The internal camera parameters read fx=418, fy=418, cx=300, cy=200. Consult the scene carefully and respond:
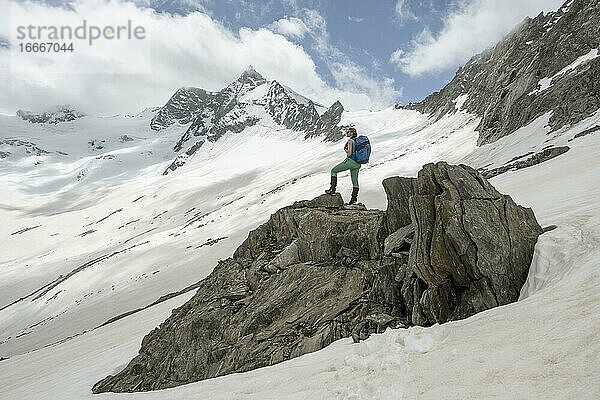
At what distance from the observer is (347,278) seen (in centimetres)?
969

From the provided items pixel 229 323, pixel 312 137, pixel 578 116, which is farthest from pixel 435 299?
pixel 312 137

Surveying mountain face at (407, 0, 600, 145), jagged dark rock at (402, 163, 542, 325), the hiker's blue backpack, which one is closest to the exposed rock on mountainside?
jagged dark rock at (402, 163, 542, 325)

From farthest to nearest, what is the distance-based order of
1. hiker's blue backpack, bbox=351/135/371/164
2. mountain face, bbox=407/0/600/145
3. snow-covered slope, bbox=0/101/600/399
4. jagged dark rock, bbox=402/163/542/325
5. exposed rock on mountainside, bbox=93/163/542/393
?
mountain face, bbox=407/0/600/145
hiker's blue backpack, bbox=351/135/371/164
exposed rock on mountainside, bbox=93/163/542/393
jagged dark rock, bbox=402/163/542/325
snow-covered slope, bbox=0/101/600/399

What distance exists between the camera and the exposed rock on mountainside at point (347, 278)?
738 cm

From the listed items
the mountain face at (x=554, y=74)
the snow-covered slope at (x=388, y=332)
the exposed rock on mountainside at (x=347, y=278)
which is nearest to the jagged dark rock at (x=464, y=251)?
the exposed rock on mountainside at (x=347, y=278)

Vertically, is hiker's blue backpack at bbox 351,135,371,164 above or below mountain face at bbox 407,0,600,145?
below

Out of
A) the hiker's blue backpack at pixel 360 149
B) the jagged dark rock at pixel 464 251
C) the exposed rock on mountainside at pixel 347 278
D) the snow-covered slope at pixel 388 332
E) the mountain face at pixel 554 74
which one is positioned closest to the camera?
the snow-covered slope at pixel 388 332

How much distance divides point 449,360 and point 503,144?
37859 millimetres

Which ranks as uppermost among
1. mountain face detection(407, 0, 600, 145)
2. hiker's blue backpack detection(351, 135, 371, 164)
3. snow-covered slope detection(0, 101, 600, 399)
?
mountain face detection(407, 0, 600, 145)

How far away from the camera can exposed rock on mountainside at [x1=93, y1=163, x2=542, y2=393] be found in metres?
7.38

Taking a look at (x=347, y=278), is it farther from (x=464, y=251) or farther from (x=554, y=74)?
(x=554, y=74)

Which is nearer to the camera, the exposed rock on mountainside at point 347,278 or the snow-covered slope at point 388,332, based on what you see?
the snow-covered slope at point 388,332

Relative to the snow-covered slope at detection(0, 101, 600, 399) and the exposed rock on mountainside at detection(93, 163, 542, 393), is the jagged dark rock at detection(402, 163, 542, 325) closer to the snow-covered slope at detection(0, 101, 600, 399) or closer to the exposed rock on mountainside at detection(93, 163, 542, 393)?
the exposed rock on mountainside at detection(93, 163, 542, 393)

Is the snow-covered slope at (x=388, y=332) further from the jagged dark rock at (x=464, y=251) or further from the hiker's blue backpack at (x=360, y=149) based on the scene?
the hiker's blue backpack at (x=360, y=149)
